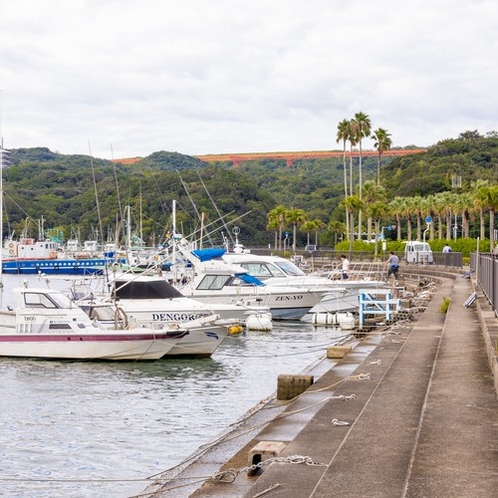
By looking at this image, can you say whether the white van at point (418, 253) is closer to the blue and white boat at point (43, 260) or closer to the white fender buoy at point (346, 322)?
the white fender buoy at point (346, 322)

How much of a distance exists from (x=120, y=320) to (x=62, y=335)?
2251 mm

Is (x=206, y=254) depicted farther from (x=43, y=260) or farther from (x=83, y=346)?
(x=43, y=260)

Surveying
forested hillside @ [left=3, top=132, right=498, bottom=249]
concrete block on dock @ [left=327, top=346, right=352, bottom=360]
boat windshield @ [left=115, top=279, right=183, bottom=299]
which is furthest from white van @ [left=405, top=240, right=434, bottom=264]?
concrete block on dock @ [left=327, top=346, right=352, bottom=360]

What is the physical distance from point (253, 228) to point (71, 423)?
127210 millimetres

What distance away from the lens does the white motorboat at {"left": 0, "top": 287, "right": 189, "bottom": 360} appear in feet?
91.0

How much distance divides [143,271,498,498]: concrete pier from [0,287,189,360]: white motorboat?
30.0 feet

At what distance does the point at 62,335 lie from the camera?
91.2 ft

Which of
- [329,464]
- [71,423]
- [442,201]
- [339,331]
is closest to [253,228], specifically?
[442,201]

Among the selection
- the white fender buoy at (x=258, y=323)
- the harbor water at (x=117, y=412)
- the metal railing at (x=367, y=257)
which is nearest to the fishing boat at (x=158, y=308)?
the harbor water at (x=117, y=412)

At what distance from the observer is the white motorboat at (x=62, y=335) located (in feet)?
91.0

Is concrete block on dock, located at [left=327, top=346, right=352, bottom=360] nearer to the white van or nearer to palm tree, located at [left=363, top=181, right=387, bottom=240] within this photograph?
the white van

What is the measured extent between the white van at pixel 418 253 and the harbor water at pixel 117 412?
1695 inches

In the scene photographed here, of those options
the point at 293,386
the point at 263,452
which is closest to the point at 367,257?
the point at 293,386

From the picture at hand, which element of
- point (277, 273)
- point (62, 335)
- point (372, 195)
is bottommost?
point (62, 335)
